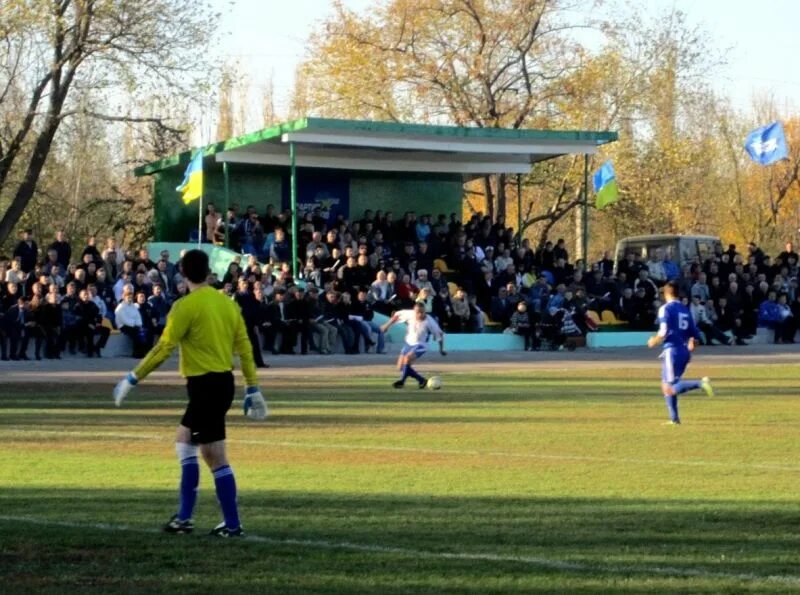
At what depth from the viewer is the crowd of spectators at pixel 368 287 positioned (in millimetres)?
32781

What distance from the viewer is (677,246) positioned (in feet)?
162

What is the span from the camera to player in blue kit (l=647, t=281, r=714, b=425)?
742 inches

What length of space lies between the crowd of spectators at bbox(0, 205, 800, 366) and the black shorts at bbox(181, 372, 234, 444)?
1854 cm

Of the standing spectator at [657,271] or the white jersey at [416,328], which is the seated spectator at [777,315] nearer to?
the standing spectator at [657,271]

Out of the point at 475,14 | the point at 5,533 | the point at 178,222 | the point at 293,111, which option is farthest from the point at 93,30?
the point at 5,533

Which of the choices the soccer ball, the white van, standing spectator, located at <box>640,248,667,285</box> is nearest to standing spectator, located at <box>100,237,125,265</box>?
the soccer ball

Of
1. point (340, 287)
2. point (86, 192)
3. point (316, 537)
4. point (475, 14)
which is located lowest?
point (316, 537)

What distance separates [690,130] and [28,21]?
36.7 m

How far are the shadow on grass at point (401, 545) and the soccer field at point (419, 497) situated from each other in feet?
0.08

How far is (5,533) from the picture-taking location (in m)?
10.2

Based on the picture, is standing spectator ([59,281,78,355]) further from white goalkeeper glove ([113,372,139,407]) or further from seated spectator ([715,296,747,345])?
white goalkeeper glove ([113,372,139,407])

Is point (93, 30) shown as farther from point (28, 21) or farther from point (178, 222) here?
point (178, 222)

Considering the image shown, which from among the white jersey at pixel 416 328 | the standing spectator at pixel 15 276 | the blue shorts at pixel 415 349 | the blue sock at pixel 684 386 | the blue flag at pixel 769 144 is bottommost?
the blue sock at pixel 684 386

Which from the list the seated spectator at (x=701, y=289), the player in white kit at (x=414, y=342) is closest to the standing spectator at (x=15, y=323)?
the player in white kit at (x=414, y=342)
